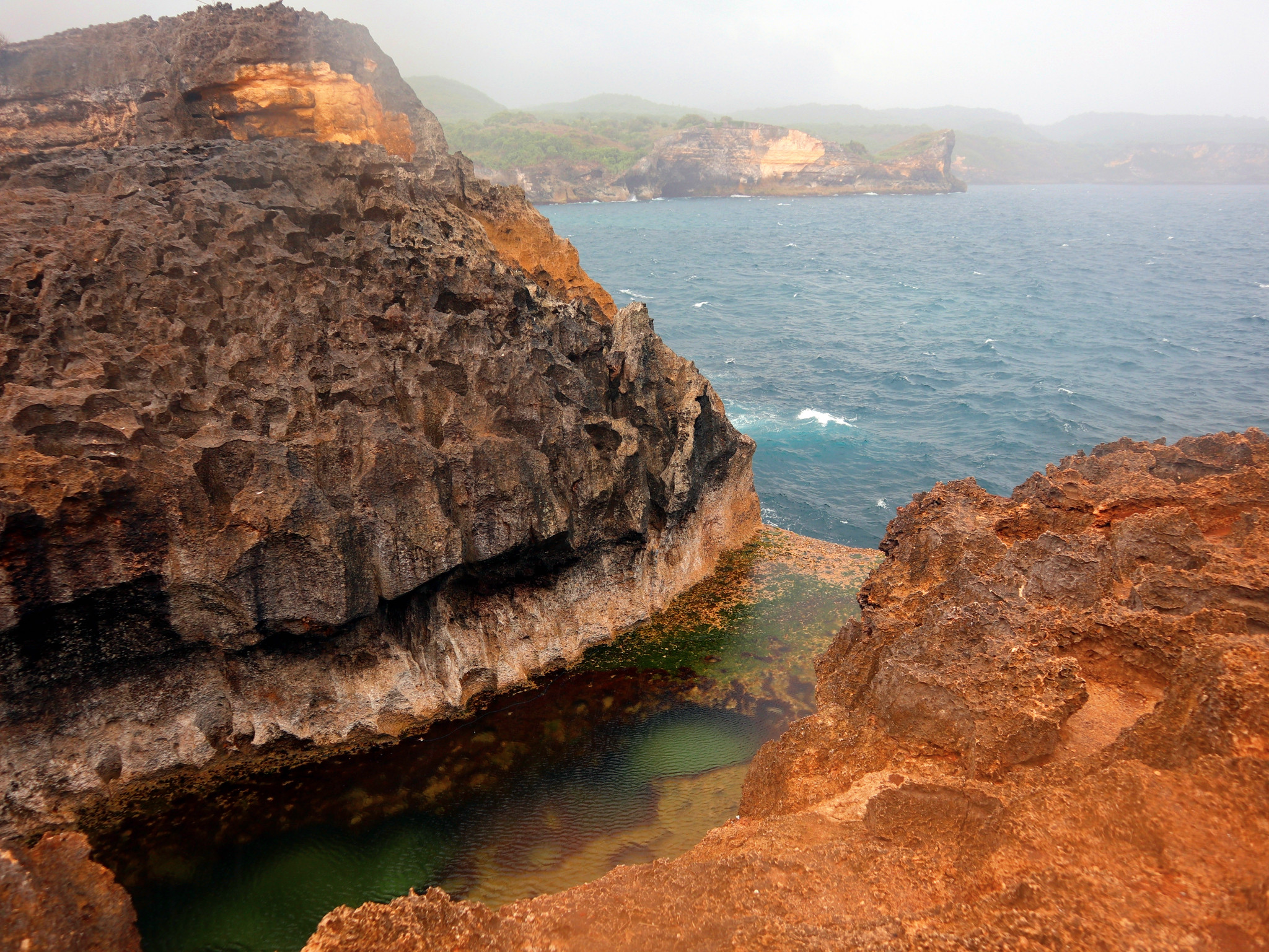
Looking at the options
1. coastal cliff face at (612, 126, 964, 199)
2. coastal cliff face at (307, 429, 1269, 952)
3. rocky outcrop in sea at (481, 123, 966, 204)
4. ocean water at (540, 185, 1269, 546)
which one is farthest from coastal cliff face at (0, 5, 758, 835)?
coastal cliff face at (612, 126, 964, 199)

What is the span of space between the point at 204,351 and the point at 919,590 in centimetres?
2250

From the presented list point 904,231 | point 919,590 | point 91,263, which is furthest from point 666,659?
point 904,231

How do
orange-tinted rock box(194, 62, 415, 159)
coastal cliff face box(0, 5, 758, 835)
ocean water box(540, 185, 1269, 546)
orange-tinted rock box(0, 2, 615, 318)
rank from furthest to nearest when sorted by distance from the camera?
1. ocean water box(540, 185, 1269, 546)
2. orange-tinted rock box(194, 62, 415, 159)
3. orange-tinted rock box(0, 2, 615, 318)
4. coastal cliff face box(0, 5, 758, 835)

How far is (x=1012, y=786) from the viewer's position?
38.4ft

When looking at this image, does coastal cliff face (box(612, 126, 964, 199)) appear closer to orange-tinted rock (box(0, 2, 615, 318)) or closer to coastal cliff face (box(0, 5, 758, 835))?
orange-tinted rock (box(0, 2, 615, 318))

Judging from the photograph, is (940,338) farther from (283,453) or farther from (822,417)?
(283,453)

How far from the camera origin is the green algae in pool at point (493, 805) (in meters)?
16.6

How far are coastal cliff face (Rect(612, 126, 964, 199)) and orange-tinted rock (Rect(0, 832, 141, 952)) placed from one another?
603 feet

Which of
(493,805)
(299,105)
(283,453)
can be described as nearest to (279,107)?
(299,105)

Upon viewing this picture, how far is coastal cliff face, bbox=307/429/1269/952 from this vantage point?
8852 mm

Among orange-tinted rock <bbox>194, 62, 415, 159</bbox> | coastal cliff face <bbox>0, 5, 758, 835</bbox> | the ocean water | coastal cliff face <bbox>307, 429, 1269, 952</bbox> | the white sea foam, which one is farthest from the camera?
the white sea foam

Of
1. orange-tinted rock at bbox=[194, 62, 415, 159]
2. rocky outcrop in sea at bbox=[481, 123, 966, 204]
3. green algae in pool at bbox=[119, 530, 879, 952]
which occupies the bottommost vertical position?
green algae in pool at bbox=[119, 530, 879, 952]

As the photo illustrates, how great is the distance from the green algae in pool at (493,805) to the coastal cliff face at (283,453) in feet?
4.24

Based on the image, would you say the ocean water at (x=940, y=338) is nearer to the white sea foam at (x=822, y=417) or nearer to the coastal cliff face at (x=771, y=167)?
the white sea foam at (x=822, y=417)
